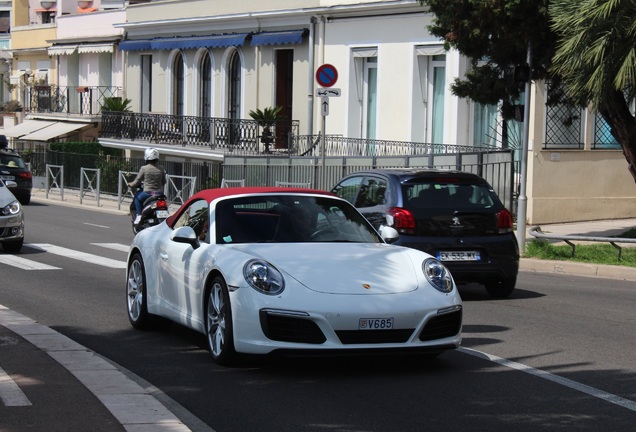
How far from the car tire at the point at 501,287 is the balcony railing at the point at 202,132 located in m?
21.8

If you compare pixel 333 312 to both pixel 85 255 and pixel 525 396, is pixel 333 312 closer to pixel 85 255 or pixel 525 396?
pixel 525 396

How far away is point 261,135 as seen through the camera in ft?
122

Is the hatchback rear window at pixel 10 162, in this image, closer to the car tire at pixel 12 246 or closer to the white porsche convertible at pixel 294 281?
the car tire at pixel 12 246

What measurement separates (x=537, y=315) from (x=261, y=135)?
2506cm

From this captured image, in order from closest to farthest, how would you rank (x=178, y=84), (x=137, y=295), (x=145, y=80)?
(x=137, y=295) < (x=178, y=84) < (x=145, y=80)

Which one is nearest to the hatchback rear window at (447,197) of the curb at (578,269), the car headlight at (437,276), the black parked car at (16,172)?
the curb at (578,269)

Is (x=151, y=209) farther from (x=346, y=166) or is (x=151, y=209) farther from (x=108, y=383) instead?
(x=108, y=383)

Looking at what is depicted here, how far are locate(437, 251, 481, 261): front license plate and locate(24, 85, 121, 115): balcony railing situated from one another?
37.7 meters

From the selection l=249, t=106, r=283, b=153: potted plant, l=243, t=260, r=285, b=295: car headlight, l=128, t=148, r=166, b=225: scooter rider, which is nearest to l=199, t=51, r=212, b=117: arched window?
l=249, t=106, r=283, b=153: potted plant

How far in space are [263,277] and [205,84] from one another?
35135mm

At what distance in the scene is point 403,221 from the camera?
1408 cm

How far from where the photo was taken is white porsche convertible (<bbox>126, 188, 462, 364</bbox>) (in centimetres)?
883

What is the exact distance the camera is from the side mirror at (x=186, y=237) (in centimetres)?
1008

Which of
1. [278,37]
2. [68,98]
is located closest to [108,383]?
[278,37]
